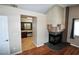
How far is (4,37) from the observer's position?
1443mm

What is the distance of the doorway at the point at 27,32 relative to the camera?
1594 millimetres

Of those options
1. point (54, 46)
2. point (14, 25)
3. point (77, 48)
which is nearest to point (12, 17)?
point (14, 25)

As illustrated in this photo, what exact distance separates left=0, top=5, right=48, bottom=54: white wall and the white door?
0.21 feet

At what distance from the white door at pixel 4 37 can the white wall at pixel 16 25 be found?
0.21ft

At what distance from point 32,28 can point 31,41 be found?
0.89 feet

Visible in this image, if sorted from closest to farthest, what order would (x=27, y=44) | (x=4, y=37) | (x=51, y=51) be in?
(x=4, y=37) → (x=51, y=51) → (x=27, y=44)

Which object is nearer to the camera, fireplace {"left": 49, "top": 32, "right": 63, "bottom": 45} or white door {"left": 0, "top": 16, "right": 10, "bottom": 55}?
white door {"left": 0, "top": 16, "right": 10, "bottom": 55}

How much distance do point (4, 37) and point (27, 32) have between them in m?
0.46

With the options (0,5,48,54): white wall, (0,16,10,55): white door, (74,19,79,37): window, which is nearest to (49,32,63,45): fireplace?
(0,5,48,54): white wall

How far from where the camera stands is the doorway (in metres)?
1.59

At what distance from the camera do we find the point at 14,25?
1488 mm

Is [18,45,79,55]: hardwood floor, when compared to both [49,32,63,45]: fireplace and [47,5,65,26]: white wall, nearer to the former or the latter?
[49,32,63,45]: fireplace

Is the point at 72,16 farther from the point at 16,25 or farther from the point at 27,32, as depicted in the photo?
the point at 16,25

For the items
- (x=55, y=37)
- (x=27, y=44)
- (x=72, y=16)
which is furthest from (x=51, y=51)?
(x=72, y=16)
